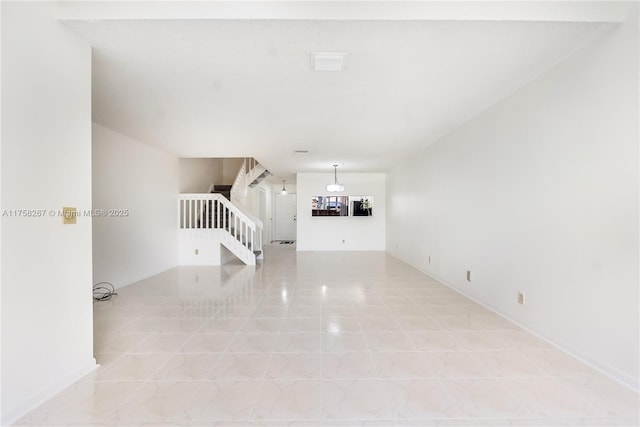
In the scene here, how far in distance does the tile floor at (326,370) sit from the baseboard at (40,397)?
0.04 meters

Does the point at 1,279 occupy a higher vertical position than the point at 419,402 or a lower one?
higher

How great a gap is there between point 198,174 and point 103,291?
3893 mm

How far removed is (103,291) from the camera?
4.11 m

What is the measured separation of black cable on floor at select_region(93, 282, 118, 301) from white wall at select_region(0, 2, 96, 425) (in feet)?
7.21

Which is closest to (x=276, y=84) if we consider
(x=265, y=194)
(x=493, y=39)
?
(x=493, y=39)

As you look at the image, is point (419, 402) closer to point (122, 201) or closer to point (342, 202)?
point (122, 201)

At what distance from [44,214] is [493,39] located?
122 inches

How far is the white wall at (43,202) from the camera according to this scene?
5.02ft

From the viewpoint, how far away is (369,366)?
2.09 meters

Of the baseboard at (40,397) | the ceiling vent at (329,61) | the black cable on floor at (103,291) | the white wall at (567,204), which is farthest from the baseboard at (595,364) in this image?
the black cable on floor at (103,291)

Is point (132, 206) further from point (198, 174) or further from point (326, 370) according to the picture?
point (326, 370)

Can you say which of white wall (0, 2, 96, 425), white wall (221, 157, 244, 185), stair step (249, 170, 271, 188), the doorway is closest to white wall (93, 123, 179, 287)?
stair step (249, 170, 271, 188)

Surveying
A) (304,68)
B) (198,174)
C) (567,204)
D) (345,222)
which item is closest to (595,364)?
(567,204)

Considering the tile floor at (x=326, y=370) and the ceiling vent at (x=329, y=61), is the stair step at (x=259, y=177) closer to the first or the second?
the tile floor at (x=326, y=370)
